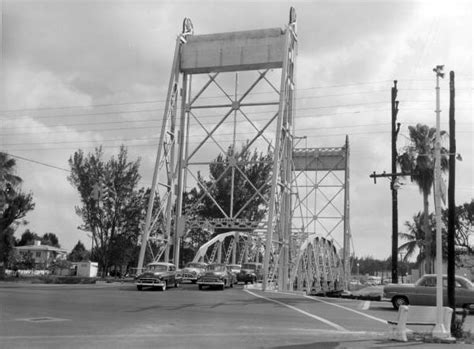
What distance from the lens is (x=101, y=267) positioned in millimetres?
49719

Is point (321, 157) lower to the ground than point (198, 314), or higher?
higher

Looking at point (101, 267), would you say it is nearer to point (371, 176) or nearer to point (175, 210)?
point (175, 210)

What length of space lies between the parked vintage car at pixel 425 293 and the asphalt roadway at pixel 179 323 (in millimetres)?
899

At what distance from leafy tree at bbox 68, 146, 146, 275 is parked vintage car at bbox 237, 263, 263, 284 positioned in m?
10.7

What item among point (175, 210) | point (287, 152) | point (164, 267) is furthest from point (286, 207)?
point (164, 267)

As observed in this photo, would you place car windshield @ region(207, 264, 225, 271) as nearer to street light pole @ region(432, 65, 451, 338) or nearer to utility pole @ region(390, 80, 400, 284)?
utility pole @ region(390, 80, 400, 284)

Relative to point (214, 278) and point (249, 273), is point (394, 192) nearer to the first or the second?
point (214, 278)

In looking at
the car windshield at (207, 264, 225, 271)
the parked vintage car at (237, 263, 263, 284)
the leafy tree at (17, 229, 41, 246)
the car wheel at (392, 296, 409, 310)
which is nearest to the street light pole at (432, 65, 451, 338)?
the car wheel at (392, 296, 409, 310)

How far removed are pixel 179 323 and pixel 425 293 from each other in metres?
12.0

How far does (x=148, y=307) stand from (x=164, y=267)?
11.5 m

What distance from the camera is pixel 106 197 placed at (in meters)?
47.0

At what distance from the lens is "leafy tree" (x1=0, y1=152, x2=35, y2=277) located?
144 ft

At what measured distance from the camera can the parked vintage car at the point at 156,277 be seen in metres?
29.8

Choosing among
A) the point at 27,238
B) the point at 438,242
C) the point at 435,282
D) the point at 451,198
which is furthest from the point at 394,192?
the point at 27,238
